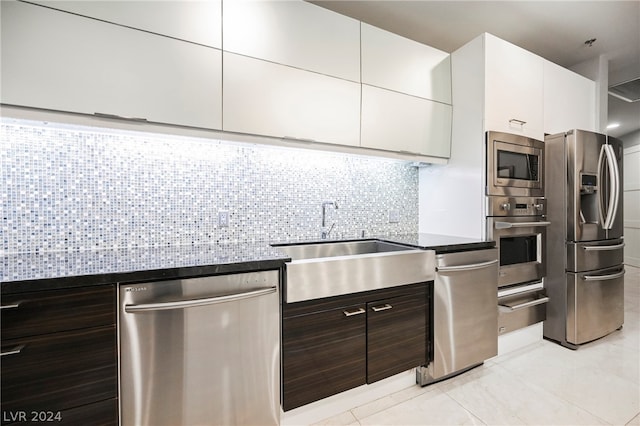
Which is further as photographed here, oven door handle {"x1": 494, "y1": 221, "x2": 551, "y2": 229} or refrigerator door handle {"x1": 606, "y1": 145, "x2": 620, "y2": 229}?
refrigerator door handle {"x1": 606, "y1": 145, "x2": 620, "y2": 229}

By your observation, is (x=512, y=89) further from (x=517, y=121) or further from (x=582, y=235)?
(x=582, y=235)

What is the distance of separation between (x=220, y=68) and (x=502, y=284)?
2.46 meters

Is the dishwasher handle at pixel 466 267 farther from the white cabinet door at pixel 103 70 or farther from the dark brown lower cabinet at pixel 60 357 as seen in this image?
the dark brown lower cabinet at pixel 60 357

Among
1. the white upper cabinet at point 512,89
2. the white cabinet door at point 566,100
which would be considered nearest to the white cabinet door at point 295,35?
the white upper cabinet at point 512,89

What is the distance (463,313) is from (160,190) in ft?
6.81

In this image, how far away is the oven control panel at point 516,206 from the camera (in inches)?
79.8

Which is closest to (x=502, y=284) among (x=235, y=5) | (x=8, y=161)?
(x=235, y=5)

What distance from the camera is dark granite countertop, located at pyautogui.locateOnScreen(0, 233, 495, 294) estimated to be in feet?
3.03

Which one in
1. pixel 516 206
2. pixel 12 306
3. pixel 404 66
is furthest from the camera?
pixel 516 206

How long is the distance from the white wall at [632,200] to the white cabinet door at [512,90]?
5.22m

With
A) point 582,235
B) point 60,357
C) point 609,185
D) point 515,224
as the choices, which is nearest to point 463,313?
point 515,224

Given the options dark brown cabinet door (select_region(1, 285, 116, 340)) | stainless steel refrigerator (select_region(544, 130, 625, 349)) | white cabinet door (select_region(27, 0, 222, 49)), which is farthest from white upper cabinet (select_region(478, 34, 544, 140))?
dark brown cabinet door (select_region(1, 285, 116, 340))

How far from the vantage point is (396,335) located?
1.59m

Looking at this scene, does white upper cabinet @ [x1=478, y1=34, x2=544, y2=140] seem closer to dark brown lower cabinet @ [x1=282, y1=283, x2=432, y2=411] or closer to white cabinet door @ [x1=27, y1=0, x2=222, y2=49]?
dark brown lower cabinet @ [x1=282, y1=283, x2=432, y2=411]
